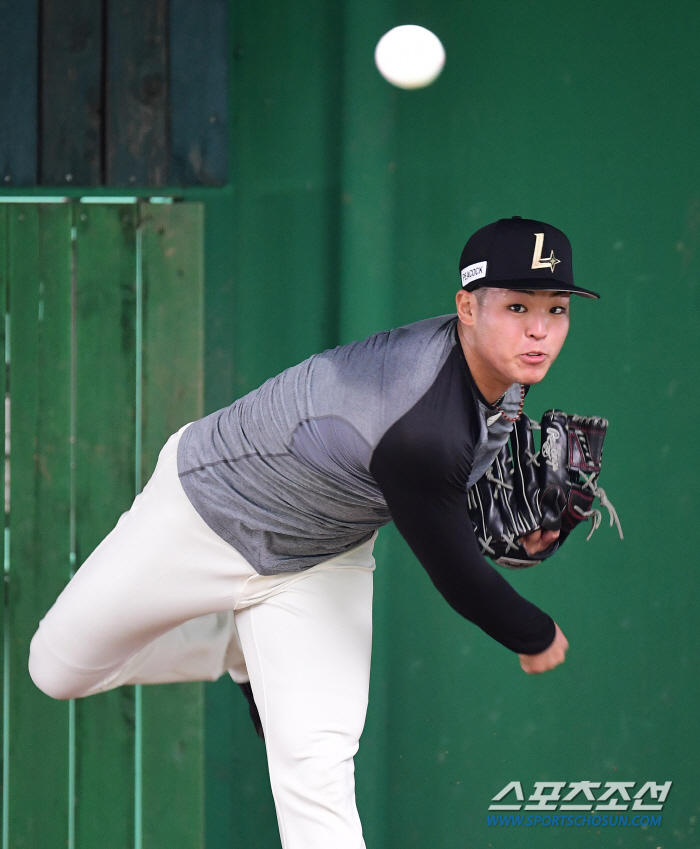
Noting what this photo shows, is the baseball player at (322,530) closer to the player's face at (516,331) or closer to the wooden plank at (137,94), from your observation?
the player's face at (516,331)

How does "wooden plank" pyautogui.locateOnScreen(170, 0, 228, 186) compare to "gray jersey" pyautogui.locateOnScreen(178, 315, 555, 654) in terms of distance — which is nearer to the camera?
"gray jersey" pyautogui.locateOnScreen(178, 315, 555, 654)

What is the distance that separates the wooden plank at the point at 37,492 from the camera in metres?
2.75

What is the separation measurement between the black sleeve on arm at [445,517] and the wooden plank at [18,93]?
1.59 meters

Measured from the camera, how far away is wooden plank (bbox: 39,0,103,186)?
110 inches

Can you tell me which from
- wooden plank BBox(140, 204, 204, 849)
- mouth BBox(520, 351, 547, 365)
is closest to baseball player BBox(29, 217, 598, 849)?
mouth BBox(520, 351, 547, 365)

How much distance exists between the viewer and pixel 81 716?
2.86 metres

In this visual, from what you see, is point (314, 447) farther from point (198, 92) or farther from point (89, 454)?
point (198, 92)

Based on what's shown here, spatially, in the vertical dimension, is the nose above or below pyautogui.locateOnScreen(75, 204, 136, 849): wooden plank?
above

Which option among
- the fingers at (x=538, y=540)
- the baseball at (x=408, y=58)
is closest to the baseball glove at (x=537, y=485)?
the fingers at (x=538, y=540)

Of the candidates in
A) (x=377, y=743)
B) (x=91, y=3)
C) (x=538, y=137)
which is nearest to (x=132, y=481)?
(x=377, y=743)

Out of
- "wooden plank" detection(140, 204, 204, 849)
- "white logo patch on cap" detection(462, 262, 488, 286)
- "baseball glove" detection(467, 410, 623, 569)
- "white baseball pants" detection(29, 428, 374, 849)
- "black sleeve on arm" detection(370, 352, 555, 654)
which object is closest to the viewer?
"black sleeve on arm" detection(370, 352, 555, 654)

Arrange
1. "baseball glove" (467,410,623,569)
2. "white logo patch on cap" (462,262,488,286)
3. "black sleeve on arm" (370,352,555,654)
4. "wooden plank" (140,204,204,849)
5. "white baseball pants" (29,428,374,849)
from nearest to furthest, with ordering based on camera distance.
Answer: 1. "black sleeve on arm" (370,352,555,654)
2. "white logo patch on cap" (462,262,488,286)
3. "white baseball pants" (29,428,374,849)
4. "baseball glove" (467,410,623,569)
5. "wooden plank" (140,204,204,849)

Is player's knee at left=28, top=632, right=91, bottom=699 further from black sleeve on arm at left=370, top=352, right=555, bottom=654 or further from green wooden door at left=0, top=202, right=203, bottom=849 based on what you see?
black sleeve on arm at left=370, top=352, right=555, bottom=654

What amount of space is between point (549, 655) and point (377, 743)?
1.06m
